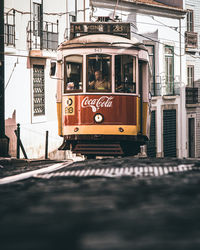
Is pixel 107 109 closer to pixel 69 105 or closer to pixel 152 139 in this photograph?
pixel 69 105

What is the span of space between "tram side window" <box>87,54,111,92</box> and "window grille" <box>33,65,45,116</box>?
8.30 m

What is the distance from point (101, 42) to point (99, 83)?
0.98m

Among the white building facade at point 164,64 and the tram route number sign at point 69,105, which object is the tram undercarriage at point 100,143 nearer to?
the tram route number sign at point 69,105

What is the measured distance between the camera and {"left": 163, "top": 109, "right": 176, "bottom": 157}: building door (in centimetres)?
3063

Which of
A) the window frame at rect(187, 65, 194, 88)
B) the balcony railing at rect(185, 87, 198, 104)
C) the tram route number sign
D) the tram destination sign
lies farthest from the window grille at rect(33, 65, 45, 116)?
the window frame at rect(187, 65, 194, 88)

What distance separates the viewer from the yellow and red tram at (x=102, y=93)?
570 inches

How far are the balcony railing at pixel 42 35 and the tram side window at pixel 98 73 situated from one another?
7.57 m

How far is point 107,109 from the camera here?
1452 centimetres

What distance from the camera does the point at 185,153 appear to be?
3200 cm

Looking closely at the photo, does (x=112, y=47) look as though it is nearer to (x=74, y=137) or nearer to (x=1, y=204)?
(x=74, y=137)

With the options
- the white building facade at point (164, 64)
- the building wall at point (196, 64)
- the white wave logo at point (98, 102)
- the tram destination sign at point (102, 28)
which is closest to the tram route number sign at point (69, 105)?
the white wave logo at point (98, 102)

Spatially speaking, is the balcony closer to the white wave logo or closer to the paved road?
the white wave logo

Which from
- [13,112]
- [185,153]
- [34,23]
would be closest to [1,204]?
[13,112]

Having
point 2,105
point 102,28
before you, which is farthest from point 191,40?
point 2,105
